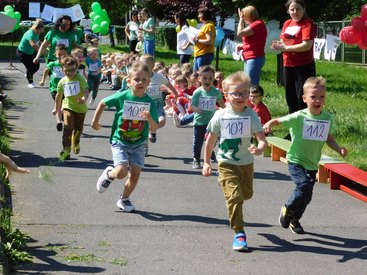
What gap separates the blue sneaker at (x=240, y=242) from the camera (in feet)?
22.2

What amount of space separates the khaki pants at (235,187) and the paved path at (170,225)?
27 cm

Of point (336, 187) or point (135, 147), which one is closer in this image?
point (135, 147)

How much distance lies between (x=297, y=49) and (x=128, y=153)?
4112mm

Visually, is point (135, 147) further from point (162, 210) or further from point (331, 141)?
point (331, 141)

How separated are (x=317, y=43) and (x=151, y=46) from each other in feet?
48.1

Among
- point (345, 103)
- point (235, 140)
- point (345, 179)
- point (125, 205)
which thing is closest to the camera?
point (235, 140)

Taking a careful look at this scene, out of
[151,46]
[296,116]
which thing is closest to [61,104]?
[296,116]

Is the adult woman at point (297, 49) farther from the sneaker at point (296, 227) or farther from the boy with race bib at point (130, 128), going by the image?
the sneaker at point (296, 227)

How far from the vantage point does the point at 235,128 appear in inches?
280

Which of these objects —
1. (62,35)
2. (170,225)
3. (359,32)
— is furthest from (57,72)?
(170,225)

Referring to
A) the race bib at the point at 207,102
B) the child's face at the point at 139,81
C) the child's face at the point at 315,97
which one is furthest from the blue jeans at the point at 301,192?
the race bib at the point at 207,102

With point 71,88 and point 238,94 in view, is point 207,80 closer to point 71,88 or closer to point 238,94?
point 71,88

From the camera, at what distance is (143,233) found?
24.0 ft

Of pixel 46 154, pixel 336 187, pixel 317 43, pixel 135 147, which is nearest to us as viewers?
pixel 135 147
